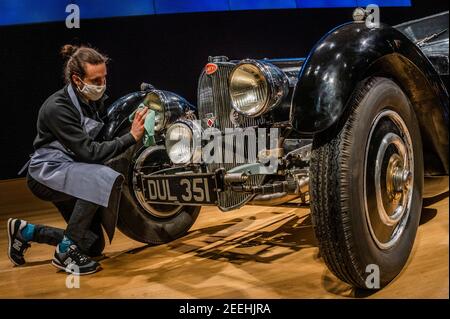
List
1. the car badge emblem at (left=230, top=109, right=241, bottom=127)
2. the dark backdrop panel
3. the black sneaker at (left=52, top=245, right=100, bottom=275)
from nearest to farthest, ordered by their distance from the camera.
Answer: the black sneaker at (left=52, top=245, right=100, bottom=275)
the car badge emblem at (left=230, top=109, right=241, bottom=127)
the dark backdrop panel

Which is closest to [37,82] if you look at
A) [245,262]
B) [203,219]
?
[203,219]

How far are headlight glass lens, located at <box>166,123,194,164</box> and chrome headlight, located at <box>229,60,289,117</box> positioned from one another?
1.14ft

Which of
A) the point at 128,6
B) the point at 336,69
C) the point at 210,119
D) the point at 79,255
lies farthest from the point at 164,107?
the point at 128,6

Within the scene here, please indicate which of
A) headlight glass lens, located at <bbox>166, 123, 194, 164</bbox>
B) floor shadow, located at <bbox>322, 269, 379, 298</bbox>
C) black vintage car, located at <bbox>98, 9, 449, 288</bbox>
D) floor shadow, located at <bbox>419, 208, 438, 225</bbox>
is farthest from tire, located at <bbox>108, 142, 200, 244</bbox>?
floor shadow, located at <bbox>419, 208, 438, 225</bbox>

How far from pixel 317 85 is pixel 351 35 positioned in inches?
9.5

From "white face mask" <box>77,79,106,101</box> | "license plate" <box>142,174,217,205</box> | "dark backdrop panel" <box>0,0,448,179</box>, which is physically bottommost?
"license plate" <box>142,174,217,205</box>

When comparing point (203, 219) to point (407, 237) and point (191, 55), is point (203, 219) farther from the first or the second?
point (191, 55)

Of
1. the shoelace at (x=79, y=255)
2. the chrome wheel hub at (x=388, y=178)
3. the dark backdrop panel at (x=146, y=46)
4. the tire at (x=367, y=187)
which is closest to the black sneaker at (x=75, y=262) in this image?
the shoelace at (x=79, y=255)

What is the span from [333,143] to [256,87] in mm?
613

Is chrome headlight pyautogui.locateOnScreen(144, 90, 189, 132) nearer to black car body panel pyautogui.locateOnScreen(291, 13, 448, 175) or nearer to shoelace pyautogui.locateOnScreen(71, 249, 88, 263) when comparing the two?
shoelace pyautogui.locateOnScreen(71, 249, 88, 263)

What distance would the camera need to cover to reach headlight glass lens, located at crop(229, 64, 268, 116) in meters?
2.11

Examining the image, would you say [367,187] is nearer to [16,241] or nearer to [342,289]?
[342,289]
